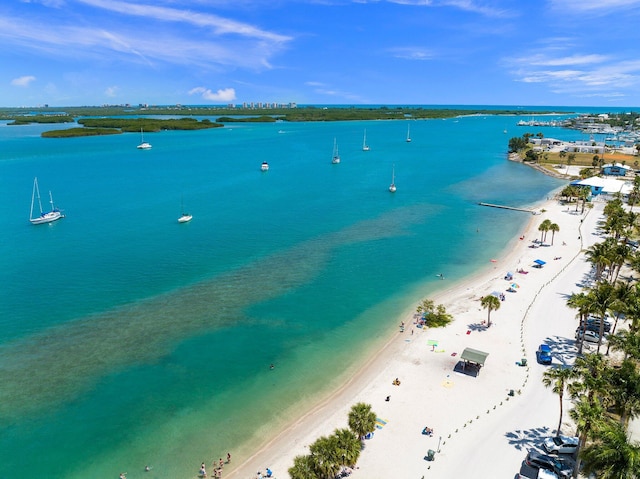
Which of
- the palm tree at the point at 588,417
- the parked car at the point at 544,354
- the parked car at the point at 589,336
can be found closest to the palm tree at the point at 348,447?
the palm tree at the point at 588,417

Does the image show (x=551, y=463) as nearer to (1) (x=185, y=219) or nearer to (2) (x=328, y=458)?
(2) (x=328, y=458)

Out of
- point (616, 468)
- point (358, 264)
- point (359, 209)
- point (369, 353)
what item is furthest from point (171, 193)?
point (616, 468)

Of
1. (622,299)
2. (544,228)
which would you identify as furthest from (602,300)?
(544,228)

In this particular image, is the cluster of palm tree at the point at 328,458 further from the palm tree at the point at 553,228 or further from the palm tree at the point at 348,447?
the palm tree at the point at 553,228

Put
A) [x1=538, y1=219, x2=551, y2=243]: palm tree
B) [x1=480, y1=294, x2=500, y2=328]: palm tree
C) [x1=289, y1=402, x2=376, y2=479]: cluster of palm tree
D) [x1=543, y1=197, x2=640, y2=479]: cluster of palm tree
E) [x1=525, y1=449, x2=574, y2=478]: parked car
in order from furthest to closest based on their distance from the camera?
[x1=538, y1=219, x2=551, y2=243]: palm tree → [x1=480, y1=294, x2=500, y2=328]: palm tree → [x1=525, y1=449, x2=574, y2=478]: parked car → [x1=289, y1=402, x2=376, y2=479]: cluster of palm tree → [x1=543, y1=197, x2=640, y2=479]: cluster of palm tree

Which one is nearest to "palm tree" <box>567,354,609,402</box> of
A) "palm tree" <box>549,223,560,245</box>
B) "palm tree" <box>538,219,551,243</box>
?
"palm tree" <box>538,219,551,243</box>

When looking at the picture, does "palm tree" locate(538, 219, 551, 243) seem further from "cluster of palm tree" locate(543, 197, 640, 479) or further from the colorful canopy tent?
the colorful canopy tent
